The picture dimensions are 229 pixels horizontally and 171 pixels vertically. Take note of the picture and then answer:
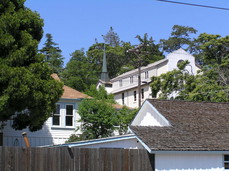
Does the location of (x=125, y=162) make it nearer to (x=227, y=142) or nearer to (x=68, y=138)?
(x=227, y=142)

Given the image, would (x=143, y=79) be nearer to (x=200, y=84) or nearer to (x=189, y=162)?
(x=200, y=84)

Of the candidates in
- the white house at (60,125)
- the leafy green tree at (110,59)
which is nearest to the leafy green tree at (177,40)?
the leafy green tree at (110,59)

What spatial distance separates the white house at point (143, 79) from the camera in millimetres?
58531

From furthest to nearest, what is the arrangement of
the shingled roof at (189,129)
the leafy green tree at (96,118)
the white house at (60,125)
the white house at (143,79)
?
the white house at (143,79) → the white house at (60,125) → the leafy green tree at (96,118) → the shingled roof at (189,129)

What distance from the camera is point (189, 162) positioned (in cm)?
2186

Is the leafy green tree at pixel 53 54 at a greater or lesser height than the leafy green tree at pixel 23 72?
greater

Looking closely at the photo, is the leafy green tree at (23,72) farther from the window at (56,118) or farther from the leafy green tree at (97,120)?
the window at (56,118)

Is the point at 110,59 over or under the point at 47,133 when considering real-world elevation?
over

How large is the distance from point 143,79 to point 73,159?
43.9 meters

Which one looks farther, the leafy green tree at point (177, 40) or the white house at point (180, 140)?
the leafy green tree at point (177, 40)

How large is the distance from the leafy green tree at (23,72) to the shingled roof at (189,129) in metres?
5.34

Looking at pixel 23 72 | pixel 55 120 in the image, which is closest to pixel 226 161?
pixel 23 72

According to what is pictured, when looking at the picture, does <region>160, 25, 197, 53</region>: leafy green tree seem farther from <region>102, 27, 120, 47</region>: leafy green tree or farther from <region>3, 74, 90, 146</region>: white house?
<region>3, 74, 90, 146</region>: white house

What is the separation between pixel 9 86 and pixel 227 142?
11.4 meters
